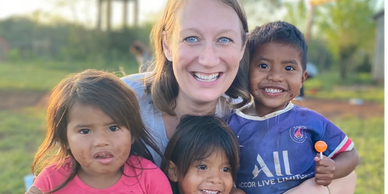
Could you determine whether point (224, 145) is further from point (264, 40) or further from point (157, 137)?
point (264, 40)

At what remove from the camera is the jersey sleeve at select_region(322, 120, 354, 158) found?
87.0 inches

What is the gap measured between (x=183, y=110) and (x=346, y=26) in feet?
56.4

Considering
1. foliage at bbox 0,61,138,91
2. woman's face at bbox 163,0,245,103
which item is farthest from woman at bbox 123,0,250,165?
foliage at bbox 0,61,138,91

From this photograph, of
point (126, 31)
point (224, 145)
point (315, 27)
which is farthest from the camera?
point (126, 31)

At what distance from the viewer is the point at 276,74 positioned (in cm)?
219

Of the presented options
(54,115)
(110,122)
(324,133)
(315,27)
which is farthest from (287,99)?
(315,27)

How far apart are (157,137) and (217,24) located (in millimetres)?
772

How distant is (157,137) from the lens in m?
2.33

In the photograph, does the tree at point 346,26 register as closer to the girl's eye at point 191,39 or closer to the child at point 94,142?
the girl's eye at point 191,39

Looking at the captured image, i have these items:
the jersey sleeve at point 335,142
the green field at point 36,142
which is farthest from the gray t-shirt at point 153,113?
the green field at point 36,142

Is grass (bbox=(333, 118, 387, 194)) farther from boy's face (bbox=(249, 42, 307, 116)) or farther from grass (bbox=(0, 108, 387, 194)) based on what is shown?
boy's face (bbox=(249, 42, 307, 116))

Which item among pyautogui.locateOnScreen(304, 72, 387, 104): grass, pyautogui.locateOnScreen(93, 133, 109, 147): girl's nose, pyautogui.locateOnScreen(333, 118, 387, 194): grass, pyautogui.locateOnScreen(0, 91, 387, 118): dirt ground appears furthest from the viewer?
pyautogui.locateOnScreen(304, 72, 387, 104): grass

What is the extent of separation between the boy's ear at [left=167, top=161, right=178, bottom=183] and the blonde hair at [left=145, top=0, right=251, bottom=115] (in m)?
0.35

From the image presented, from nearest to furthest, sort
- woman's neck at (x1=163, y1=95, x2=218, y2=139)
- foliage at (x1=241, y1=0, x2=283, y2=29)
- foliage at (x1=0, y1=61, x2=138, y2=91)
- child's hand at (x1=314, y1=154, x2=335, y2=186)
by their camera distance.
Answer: child's hand at (x1=314, y1=154, x2=335, y2=186), woman's neck at (x1=163, y1=95, x2=218, y2=139), foliage at (x1=0, y1=61, x2=138, y2=91), foliage at (x1=241, y1=0, x2=283, y2=29)
